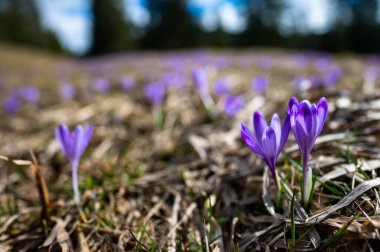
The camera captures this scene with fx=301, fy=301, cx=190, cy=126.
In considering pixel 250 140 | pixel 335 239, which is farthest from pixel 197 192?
pixel 335 239

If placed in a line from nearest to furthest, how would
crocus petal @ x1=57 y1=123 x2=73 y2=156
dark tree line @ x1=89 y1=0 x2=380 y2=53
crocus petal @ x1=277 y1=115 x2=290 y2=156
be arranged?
crocus petal @ x1=277 y1=115 x2=290 y2=156 < crocus petal @ x1=57 y1=123 x2=73 y2=156 < dark tree line @ x1=89 y1=0 x2=380 y2=53

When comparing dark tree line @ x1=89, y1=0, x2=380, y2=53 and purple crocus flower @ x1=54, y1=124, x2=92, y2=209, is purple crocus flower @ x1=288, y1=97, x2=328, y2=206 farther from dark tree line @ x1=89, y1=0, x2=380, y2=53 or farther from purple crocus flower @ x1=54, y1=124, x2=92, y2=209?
dark tree line @ x1=89, y1=0, x2=380, y2=53

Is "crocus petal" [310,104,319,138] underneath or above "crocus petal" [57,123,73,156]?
above

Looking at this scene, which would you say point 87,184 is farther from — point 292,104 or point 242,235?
point 292,104

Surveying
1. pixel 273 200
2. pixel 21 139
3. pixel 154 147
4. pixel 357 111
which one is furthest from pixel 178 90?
pixel 273 200

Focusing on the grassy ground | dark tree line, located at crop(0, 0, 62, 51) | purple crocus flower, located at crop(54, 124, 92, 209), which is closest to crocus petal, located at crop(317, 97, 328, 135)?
the grassy ground

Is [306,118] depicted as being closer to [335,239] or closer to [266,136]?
[266,136]

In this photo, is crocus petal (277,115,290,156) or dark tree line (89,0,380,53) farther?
dark tree line (89,0,380,53)

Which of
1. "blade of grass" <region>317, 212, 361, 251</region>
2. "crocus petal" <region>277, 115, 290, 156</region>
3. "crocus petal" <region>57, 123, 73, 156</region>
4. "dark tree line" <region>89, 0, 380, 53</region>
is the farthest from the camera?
"dark tree line" <region>89, 0, 380, 53</region>

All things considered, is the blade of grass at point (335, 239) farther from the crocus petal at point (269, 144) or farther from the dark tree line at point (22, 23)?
the dark tree line at point (22, 23)

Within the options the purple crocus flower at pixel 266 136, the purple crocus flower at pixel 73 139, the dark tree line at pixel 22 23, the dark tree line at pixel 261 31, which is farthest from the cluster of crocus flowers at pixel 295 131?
the dark tree line at pixel 22 23
